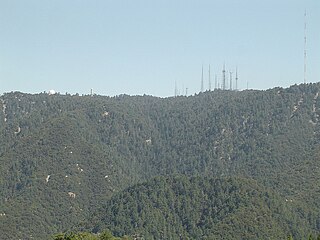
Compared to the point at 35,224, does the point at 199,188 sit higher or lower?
higher

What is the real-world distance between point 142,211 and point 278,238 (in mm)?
38889

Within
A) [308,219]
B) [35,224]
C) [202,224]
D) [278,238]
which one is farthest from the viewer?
[35,224]

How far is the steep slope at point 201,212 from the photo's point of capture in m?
158

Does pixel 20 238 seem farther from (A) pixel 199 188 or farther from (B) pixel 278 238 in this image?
(B) pixel 278 238

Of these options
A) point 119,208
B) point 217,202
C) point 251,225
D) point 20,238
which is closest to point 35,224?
point 20,238

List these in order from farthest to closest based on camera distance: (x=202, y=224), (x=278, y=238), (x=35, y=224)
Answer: (x=35, y=224) → (x=202, y=224) → (x=278, y=238)

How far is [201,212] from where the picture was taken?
173m

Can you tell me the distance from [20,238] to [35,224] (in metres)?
11.7

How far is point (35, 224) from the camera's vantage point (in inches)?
7638

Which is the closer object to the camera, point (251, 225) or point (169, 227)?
point (251, 225)

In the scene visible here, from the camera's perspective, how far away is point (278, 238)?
15538cm

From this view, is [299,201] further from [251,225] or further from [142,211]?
[142,211]

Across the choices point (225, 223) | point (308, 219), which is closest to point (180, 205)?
point (225, 223)

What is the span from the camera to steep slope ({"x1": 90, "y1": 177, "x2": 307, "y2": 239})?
158m
